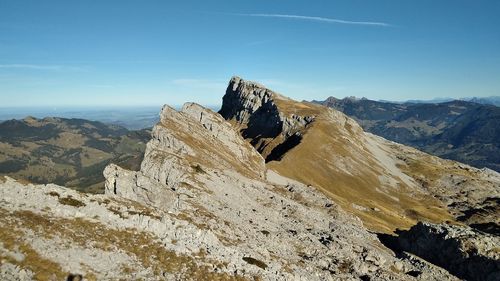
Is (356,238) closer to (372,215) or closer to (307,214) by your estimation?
(307,214)

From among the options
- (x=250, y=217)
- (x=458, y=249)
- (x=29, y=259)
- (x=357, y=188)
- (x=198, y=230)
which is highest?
(x=29, y=259)

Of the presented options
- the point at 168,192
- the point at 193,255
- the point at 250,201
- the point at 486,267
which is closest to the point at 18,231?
the point at 193,255

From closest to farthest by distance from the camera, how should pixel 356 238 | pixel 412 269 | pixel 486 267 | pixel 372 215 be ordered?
pixel 412 269 → pixel 486 267 → pixel 356 238 → pixel 372 215

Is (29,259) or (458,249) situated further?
(458,249)

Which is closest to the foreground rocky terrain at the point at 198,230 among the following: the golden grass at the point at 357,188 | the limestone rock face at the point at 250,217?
the limestone rock face at the point at 250,217

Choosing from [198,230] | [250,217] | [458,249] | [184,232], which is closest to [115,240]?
[184,232]

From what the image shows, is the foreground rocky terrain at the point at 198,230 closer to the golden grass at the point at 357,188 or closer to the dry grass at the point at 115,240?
the dry grass at the point at 115,240

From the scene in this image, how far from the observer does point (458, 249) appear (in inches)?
3223

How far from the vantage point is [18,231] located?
37.2 m

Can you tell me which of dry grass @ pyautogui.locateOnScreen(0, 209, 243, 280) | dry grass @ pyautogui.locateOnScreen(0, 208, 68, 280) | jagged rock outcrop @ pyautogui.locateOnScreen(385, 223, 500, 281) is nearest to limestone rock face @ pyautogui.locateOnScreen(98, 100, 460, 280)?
dry grass @ pyautogui.locateOnScreen(0, 209, 243, 280)

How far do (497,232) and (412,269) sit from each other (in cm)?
10896


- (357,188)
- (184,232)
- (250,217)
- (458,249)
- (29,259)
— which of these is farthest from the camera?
(357,188)

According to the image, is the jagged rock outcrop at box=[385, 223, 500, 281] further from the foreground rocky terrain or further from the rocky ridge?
the rocky ridge

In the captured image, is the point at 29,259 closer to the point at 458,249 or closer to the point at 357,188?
the point at 458,249
